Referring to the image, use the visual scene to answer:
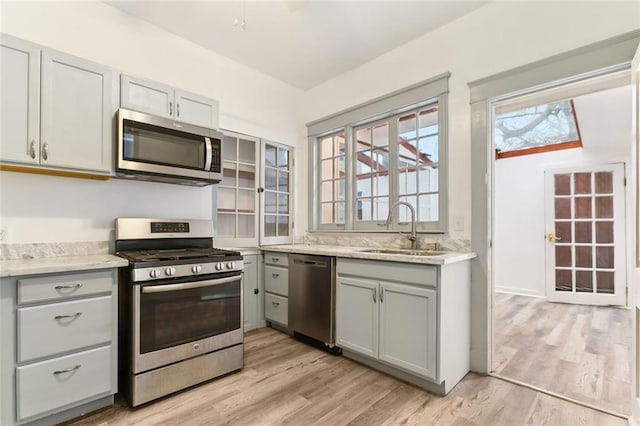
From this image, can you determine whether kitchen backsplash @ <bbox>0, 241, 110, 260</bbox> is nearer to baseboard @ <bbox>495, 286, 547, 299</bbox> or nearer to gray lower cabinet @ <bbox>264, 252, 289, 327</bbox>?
gray lower cabinet @ <bbox>264, 252, 289, 327</bbox>

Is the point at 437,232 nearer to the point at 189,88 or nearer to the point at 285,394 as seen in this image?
the point at 285,394

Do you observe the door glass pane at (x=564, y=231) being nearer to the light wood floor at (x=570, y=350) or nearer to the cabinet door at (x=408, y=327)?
the light wood floor at (x=570, y=350)

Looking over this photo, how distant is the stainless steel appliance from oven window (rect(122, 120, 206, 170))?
1.69 ft

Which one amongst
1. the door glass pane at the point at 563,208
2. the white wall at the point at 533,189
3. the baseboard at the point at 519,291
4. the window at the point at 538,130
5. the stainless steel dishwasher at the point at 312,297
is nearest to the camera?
the stainless steel dishwasher at the point at 312,297

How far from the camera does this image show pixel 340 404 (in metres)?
1.93

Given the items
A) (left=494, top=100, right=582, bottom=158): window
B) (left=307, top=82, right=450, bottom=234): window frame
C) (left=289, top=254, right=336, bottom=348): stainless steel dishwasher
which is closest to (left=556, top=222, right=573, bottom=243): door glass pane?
(left=494, top=100, right=582, bottom=158): window

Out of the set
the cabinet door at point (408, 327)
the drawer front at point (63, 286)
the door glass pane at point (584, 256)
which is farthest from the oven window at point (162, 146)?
the door glass pane at point (584, 256)

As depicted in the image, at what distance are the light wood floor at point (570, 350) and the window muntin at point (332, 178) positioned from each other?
2.05 meters

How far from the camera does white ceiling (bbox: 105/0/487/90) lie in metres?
2.40

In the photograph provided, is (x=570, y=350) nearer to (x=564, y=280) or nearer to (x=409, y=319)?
(x=409, y=319)

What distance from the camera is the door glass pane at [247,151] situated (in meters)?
3.30

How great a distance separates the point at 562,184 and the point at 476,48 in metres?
3.36

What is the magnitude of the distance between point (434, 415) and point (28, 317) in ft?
7.50

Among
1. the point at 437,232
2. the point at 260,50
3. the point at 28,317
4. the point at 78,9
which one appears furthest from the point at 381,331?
the point at 78,9
